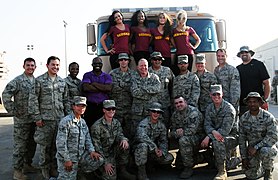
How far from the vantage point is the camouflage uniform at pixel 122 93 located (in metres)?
5.67

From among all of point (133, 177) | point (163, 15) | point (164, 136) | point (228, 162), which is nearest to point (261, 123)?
point (228, 162)

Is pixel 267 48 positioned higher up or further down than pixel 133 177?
higher up

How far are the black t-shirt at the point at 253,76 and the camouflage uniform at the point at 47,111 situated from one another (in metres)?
3.12

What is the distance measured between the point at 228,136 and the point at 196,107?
725 millimetres

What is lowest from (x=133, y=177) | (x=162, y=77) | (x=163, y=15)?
(x=133, y=177)

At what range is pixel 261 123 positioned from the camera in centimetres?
489

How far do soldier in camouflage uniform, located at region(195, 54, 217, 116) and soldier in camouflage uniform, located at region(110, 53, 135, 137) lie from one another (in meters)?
1.15

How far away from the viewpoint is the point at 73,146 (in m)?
4.62

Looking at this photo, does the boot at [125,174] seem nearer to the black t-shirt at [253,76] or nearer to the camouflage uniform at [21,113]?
the camouflage uniform at [21,113]

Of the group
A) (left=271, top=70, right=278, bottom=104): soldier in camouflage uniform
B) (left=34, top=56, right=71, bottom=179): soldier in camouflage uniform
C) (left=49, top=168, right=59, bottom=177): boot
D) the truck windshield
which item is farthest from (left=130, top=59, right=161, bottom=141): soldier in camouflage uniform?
(left=271, top=70, right=278, bottom=104): soldier in camouflage uniform

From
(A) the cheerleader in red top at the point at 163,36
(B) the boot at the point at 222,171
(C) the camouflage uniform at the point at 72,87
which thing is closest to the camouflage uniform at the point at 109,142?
(C) the camouflage uniform at the point at 72,87

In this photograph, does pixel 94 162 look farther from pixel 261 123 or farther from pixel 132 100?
pixel 261 123

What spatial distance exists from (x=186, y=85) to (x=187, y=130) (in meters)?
0.79

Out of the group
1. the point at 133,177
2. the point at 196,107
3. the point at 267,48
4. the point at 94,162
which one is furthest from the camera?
the point at 267,48
